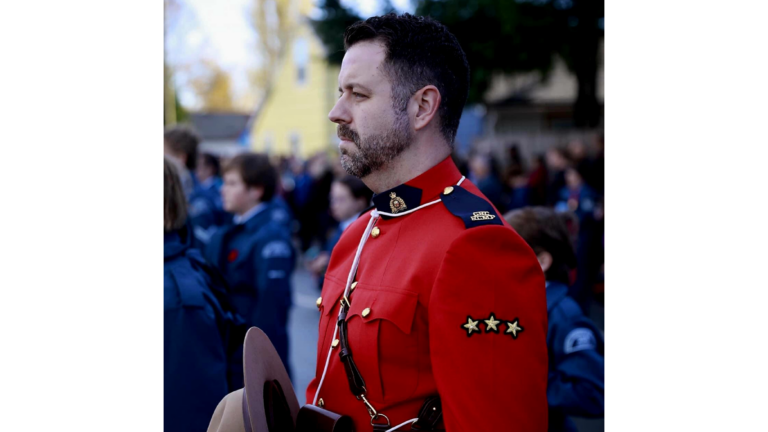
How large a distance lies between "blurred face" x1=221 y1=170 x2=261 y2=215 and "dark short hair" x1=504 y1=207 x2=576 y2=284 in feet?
7.80

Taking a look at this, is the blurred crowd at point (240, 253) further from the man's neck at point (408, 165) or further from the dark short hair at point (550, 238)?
the man's neck at point (408, 165)

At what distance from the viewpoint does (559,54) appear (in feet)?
51.6

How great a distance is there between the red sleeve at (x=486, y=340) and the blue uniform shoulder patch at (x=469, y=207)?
5 centimetres

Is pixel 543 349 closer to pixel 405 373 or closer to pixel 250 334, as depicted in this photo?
pixel 405 373

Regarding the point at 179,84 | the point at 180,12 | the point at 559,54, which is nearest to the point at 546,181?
the point at 559,54

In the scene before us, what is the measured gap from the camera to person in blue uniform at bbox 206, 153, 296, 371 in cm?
478

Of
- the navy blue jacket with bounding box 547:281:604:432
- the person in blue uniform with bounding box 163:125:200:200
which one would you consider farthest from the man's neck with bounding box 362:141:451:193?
the person in blue uniform with bounding box 163:125:200:200

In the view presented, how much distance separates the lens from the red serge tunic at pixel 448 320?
1.66 m

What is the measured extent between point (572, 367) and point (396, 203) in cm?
144

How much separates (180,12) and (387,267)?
3444cm

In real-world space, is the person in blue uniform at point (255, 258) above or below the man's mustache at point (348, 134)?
below

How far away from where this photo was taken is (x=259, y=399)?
6.05ft

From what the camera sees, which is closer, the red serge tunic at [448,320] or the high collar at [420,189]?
the red serge tunic at [448,320]

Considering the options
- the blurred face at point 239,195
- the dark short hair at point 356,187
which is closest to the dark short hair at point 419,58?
the blurred face at point 239,195
